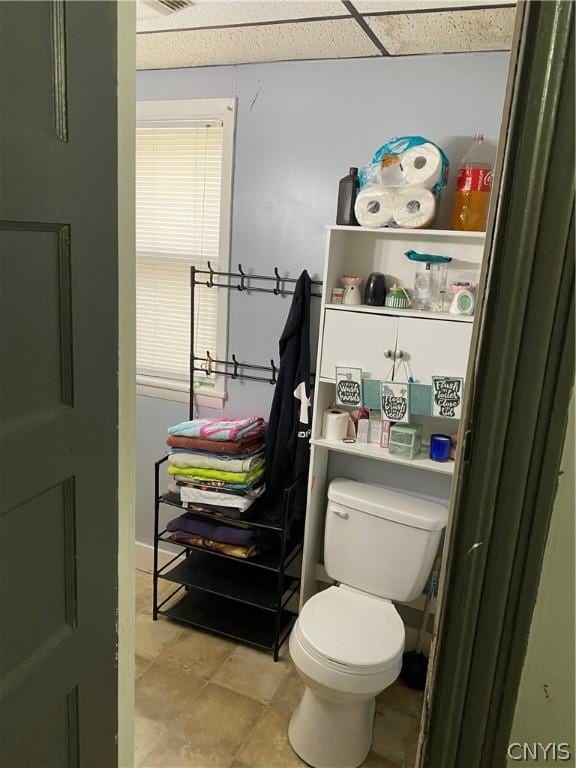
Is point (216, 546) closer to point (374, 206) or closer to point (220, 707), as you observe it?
point (220, 707)

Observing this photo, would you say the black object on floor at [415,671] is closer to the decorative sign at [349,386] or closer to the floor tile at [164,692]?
the floor tile at [164,692]

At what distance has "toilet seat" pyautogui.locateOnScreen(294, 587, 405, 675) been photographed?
1880 millimetres

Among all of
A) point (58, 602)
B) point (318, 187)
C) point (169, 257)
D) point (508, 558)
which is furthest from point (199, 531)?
point (508, 558)

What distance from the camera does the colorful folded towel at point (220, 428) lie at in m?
2.48

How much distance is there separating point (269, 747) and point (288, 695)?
25cm

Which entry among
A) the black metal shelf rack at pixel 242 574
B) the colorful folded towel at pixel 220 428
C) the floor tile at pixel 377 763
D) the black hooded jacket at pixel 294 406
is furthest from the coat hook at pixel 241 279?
the floor tile at pixel 377 763

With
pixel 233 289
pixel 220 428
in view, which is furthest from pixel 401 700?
pixel 233 289

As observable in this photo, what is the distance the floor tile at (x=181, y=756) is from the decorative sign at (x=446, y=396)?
1.39 m

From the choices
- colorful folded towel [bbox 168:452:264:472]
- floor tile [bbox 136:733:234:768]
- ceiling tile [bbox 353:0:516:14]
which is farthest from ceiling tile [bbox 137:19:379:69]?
floor tile [bbox 136:733:234:768]

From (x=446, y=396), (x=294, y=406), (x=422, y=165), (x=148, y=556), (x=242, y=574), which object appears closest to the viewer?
(x=422, y=165)

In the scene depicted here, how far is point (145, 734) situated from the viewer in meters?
2.07

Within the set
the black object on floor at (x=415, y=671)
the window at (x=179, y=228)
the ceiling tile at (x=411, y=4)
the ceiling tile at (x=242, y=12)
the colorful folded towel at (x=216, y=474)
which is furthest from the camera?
the window at (x=179, y=228)

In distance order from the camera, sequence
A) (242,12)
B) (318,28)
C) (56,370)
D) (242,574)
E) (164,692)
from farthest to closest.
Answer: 1. (242,574)
2. (164,692)
3. (318,28)
4. (242,12)
5. (56,370)

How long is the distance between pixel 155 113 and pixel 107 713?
243 cm
